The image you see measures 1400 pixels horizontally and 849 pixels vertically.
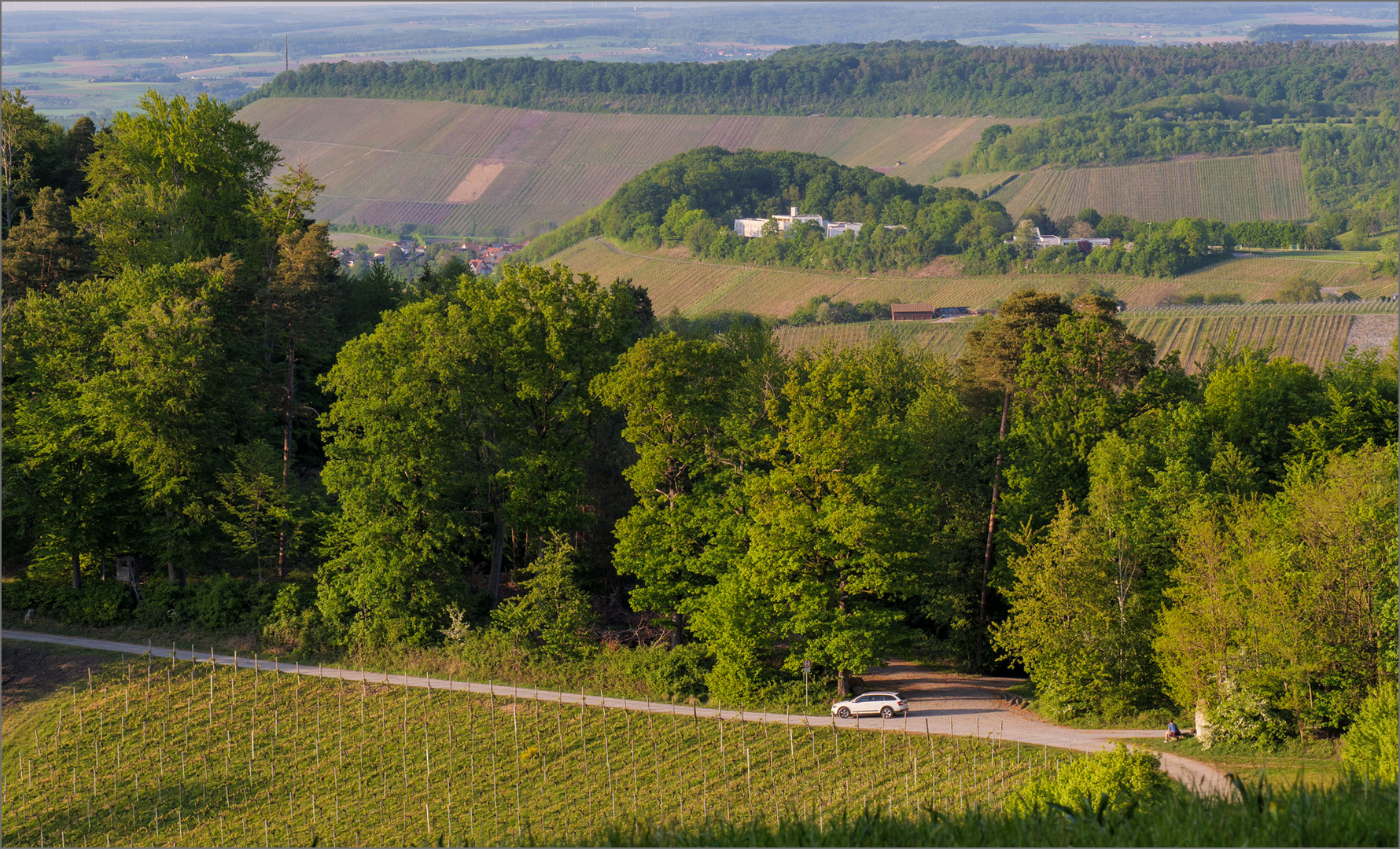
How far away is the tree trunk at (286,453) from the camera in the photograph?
4903 cm

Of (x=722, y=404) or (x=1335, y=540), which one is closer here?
(x=1335, y=540)

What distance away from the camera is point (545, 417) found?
48719mm

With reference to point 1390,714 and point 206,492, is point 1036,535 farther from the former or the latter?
point 206,492

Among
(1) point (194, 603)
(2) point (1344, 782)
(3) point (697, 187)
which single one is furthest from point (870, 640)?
(3) point (697, 187)

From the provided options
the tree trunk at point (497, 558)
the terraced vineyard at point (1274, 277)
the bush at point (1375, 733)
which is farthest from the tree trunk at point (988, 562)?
the terraced vineyard at point (1274, 277)

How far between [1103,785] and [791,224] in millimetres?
155465

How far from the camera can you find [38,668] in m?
44.1

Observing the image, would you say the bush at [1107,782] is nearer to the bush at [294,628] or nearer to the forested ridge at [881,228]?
the bush at [294,628]

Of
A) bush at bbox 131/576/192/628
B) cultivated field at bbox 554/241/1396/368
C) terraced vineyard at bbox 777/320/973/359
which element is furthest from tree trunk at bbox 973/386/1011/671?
terraced vineyard at bbox 777/320/973/359

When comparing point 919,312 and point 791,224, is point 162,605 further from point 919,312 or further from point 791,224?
point 791,224

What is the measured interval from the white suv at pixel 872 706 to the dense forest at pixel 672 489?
3.89 ft

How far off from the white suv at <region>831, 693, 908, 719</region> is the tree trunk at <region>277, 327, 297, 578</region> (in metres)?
23.1

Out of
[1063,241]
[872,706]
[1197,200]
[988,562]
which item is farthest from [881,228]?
[872,706]

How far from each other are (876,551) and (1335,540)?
13.5 metres
